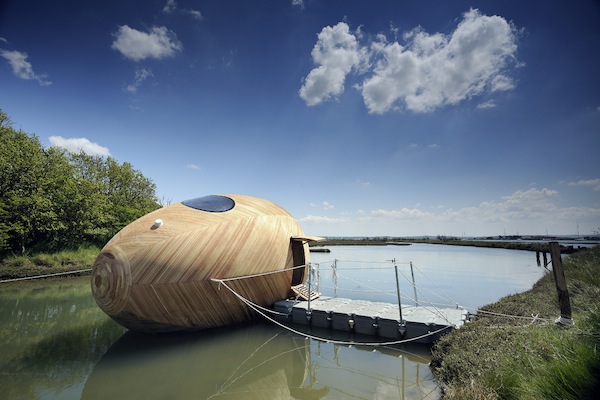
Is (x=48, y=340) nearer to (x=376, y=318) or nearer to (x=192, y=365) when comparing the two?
(x=192, y=365)

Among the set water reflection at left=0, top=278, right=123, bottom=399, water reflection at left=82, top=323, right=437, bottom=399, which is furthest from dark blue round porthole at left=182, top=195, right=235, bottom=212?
water reflection at left=0, top=278, right=123, bottom=399

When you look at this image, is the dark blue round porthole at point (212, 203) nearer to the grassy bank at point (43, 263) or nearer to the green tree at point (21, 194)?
the grassy bank at point (43, 263)

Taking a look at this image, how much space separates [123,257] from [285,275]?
4.72 metres

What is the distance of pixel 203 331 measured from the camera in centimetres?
862

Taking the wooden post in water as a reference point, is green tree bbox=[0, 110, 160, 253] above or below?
above

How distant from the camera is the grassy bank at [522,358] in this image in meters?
3.30

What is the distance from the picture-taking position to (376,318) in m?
8.27

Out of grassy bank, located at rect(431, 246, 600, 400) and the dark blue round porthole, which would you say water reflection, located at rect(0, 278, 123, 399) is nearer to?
the dark blue round porthole

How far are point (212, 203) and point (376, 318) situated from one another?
577cm

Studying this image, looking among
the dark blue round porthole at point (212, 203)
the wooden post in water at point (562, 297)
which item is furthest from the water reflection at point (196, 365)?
the dark blue round porthole at point (212, 203)

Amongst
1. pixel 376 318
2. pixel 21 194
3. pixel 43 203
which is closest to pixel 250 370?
pixel 376 318

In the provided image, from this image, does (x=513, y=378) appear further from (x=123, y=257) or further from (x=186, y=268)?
(x=123, y=257)

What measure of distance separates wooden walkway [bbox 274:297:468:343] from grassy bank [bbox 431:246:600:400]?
0.73 m

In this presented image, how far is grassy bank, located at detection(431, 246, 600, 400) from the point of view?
130 inches
